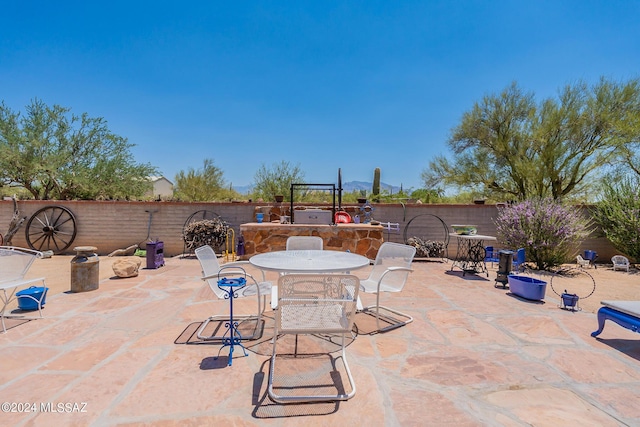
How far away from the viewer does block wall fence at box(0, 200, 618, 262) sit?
300 inches

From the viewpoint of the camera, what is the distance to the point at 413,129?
49.7 feet

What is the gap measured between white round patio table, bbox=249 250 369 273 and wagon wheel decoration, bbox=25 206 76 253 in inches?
294

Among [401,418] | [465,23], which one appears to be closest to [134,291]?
[401,418]

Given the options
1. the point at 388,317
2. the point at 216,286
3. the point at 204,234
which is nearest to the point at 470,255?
the point at 388,317

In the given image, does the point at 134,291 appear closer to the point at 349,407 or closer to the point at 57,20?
the point at 349,407

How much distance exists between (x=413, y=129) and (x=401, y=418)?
49.7 ft

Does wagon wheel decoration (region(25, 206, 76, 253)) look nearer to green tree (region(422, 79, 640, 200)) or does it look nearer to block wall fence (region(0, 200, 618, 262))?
block wall fence (region(0, 200, 618, 262))

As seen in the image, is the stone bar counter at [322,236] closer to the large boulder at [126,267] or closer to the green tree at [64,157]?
the large boulder at [126,267]

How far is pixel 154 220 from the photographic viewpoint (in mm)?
7773

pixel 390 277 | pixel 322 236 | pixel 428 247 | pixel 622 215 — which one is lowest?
pixel 428 247

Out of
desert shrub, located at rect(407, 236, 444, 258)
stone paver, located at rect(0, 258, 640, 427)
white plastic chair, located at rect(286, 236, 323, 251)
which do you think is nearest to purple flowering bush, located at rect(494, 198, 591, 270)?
desert shrub, located at rect(407, 236, 444, 258)

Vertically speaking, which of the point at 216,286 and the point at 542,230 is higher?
the point at 542,230

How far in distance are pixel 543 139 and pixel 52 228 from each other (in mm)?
13755

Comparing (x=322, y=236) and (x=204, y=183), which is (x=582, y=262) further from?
(x=204, y=183)
